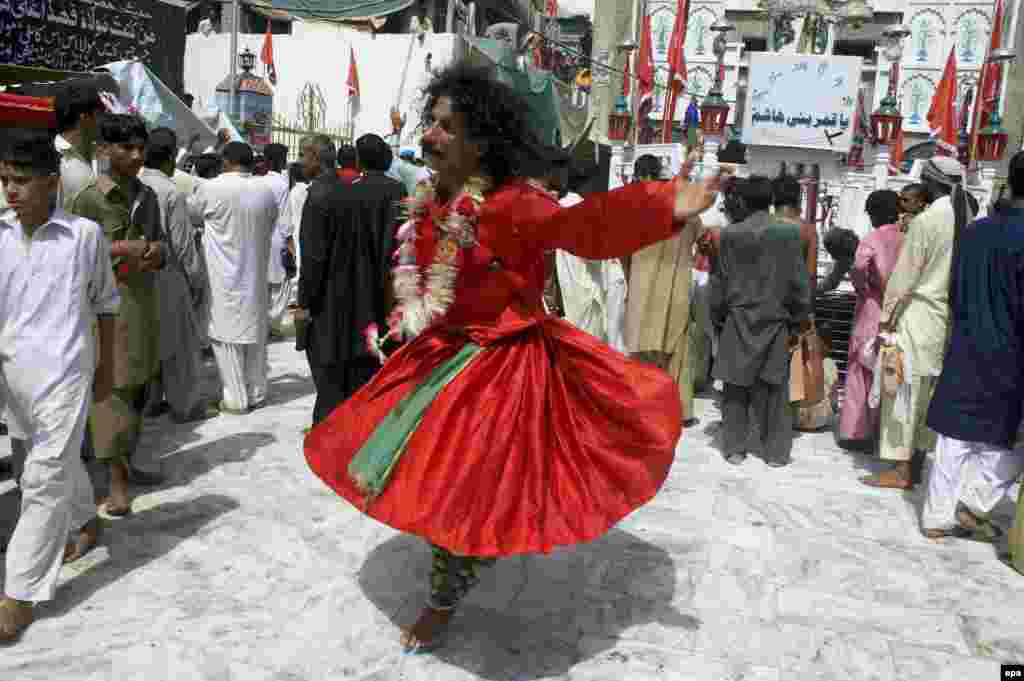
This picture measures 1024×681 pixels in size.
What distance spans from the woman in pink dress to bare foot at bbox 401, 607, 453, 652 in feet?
11.7

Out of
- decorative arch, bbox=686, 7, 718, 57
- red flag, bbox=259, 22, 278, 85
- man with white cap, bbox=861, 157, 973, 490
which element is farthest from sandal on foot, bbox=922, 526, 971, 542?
decorative arch, bbox=686, 7, 718, 57

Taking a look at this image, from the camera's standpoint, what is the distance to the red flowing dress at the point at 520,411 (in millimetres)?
2482

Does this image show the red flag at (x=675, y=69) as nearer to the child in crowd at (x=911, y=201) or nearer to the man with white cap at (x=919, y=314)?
the child in crowd at (x=911, y=201)

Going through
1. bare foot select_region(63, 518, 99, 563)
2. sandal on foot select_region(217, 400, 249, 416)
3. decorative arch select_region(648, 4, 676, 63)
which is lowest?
sandal on foot select_region(217, 400, 249, 416)

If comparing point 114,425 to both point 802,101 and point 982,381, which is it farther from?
point 802,101

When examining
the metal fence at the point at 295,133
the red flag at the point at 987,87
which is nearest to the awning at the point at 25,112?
the metal fence at the point at 295,133

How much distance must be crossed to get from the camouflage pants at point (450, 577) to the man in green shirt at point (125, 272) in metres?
1.81

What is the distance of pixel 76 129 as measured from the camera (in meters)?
3.93

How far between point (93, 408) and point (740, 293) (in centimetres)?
358

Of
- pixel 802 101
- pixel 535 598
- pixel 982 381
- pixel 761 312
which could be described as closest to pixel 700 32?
pixel 802 101

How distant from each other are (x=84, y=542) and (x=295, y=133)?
1353 centimetres

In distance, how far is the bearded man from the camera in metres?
2.53

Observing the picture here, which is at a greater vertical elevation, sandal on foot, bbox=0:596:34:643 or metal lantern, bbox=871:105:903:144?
metal lantern, bbox=871:105:903:144

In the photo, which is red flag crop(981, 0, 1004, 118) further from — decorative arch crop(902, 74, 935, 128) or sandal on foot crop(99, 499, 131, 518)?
sandal on foot crop(99, 499, 131, 518)
